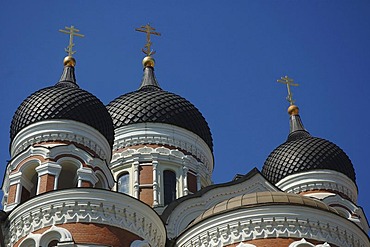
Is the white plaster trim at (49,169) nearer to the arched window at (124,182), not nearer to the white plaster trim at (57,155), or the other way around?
the white plaster trim at (57,155)

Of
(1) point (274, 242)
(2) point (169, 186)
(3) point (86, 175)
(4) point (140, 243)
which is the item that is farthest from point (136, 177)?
(1) point (274, 242)

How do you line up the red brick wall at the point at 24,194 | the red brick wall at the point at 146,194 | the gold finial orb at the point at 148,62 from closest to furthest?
the red brick wall at the point at 24,194 → the red brick wall at the point at 146,194 → the gold finial orb at the point at 148,62

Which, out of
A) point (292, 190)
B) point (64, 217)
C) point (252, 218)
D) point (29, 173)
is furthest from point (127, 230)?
point (292, 190)

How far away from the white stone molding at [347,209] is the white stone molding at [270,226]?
6.14 meters

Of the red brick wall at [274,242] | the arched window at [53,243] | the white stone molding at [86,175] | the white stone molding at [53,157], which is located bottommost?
the red brick wall at [274,242]

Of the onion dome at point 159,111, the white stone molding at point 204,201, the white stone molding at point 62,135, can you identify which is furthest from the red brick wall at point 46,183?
the onion dome at point 159,111

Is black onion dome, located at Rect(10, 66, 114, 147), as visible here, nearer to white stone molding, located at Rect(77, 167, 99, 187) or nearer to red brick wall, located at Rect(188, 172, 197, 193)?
white stone molding, located at Rect(77, 167, 99, 187)

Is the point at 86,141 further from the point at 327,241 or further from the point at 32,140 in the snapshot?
the point at 327,241

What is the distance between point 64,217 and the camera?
14398 millimetres

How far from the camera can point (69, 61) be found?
20.8 meters

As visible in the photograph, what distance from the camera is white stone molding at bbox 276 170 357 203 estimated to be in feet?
68.8

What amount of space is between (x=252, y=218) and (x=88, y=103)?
5.36 m

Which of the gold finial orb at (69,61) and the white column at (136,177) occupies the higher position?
the gold finial orb at (69,61)

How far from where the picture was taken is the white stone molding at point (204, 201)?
17.3 m
